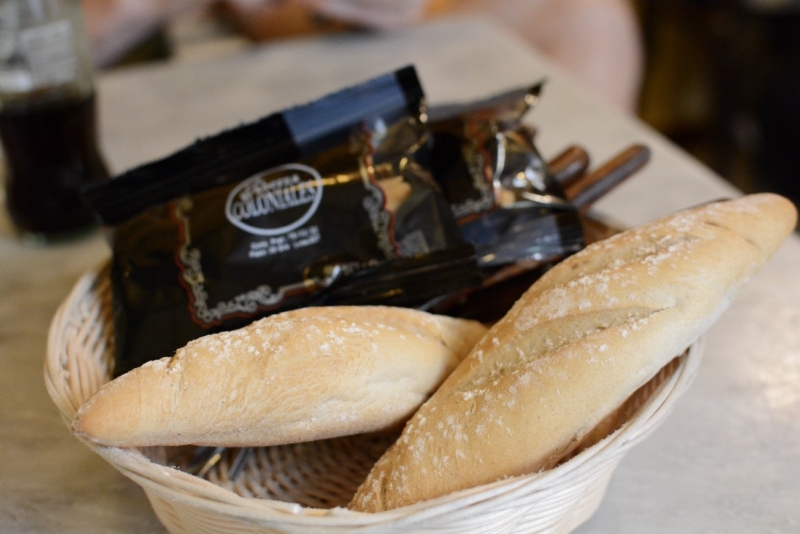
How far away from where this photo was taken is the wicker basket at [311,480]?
17.3 inches

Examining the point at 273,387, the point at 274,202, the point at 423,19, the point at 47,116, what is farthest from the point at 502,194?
the point at 423,19

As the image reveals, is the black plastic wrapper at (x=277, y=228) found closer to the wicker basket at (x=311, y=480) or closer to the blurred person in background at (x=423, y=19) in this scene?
the wicker basket at (x=311, y=480)

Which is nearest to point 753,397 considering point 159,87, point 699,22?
point 159,87

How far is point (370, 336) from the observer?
59 cm

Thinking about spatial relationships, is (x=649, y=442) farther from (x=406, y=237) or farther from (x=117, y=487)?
(x=117, y=487)

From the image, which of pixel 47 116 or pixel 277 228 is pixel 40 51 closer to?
pixel 47 116

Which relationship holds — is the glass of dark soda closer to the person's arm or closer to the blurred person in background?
the blurred person in background

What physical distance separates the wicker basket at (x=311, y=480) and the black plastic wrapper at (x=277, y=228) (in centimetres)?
4

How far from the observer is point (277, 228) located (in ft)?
2.30

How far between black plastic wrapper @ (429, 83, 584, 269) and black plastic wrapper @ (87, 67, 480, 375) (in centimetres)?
4

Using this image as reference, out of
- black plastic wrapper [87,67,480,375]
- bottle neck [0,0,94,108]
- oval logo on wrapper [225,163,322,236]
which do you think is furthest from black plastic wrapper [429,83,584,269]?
bottle neck [0,0,94,108]

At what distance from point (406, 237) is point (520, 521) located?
31 centimetres

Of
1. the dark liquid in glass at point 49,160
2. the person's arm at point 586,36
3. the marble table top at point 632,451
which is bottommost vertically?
the person's arm at point 586,36

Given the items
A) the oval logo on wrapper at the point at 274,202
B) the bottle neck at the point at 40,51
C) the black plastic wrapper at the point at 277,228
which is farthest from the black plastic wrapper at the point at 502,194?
the bottle neck at the point at 40,51
